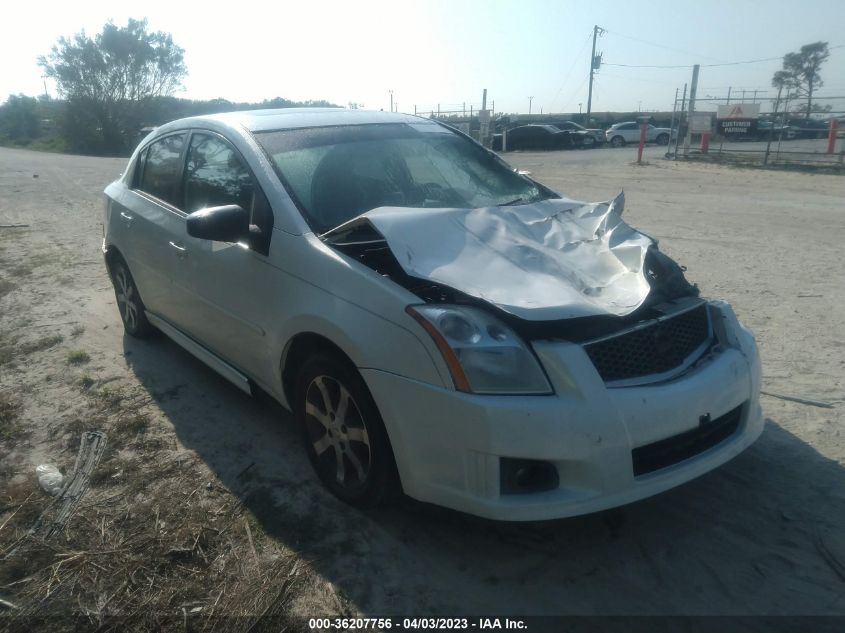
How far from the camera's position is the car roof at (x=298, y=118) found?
3873mm

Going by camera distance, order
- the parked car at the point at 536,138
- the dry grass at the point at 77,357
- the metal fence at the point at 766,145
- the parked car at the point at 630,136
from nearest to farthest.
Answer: the dry grass at the point at 77,357, the metal fence at the point at 766,145, the parked car at the point at 536,138, the parked car at the point at 630,136

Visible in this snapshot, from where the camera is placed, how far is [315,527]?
2.97 metres

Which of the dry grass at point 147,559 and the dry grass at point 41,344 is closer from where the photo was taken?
the dry grass at point 147,559

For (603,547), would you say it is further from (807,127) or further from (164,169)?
(807,127)

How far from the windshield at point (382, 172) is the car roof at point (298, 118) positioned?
9cm

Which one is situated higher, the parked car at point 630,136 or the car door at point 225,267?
the car door at point 225,267

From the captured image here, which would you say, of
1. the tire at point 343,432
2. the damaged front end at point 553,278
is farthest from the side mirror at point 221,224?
the tire at point 343,432

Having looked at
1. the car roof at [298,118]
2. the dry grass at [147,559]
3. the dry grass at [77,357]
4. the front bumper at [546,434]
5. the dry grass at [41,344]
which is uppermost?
the car roof at [298,118]

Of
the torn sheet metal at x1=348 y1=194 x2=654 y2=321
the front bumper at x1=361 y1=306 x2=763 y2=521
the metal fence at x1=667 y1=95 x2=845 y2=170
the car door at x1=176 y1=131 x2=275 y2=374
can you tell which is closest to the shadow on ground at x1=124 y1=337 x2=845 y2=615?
the front bumper at x1=361 y1=306 x2=763 y2=521

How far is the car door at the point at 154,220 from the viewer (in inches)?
170

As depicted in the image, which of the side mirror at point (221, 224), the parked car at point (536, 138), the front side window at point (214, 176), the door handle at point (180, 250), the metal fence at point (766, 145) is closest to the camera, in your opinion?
the side mirror at point (221, 224)

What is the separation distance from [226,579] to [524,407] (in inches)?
53.3

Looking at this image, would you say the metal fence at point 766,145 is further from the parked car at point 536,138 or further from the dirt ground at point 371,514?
the dirt ground at point 371,514

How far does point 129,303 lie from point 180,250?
1.48m
